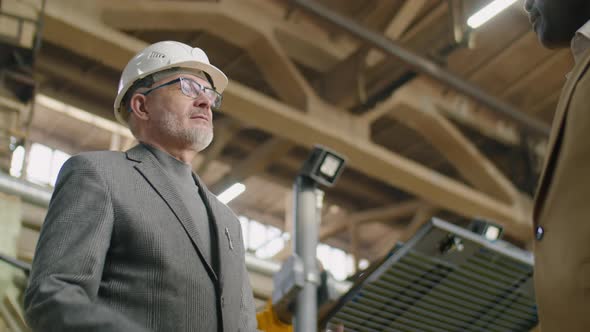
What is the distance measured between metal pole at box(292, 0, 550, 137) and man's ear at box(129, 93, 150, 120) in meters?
4.05

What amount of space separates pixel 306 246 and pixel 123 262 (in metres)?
1.76

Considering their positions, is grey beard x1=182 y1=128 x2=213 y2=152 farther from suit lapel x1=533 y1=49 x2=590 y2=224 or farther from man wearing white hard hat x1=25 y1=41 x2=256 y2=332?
suit lapel x1=533 y1=49 x2=590 y2=224

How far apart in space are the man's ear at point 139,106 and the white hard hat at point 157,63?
0.25 ft

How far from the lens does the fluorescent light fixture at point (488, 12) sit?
5258mm

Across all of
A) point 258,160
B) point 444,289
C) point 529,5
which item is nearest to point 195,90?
point 529,5

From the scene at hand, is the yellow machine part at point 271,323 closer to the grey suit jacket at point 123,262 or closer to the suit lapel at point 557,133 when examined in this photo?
the grey suit jacket at point 123,262

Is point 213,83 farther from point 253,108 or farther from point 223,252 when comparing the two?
point 253,108

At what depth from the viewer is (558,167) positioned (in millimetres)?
1583

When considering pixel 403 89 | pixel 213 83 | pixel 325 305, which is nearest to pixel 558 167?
pixel 213 83

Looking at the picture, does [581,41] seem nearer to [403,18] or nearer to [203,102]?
[203,102]

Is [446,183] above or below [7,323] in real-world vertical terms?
above

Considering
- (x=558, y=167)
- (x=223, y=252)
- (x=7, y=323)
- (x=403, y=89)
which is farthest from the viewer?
(x=403, y=89)

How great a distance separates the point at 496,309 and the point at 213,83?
1945 millimetres

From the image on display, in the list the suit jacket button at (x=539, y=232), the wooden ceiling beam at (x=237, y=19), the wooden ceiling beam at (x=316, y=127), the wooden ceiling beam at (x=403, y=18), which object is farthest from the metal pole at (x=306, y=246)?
the wooden ceiling beam at (x=403, y=18)
